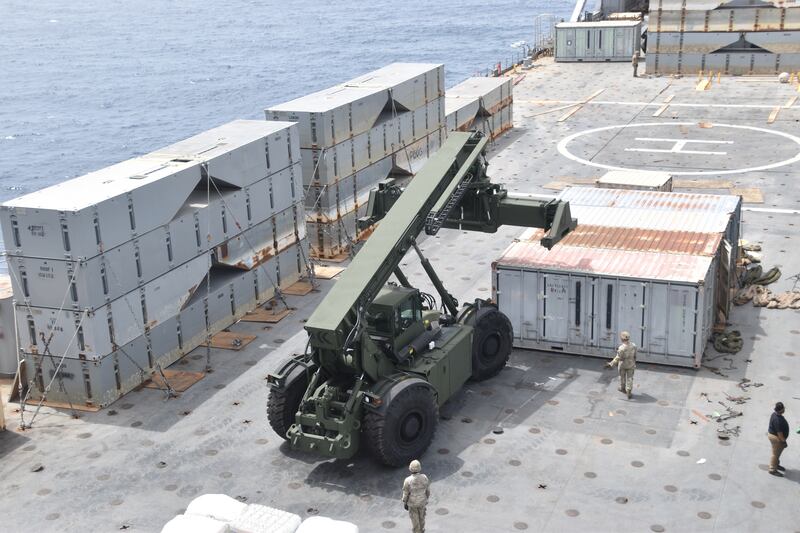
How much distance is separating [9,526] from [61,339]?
214 inches

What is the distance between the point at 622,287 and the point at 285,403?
8.61 meters

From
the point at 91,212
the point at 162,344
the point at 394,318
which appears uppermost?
the point at 91,212

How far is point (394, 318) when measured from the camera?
19.5 meters

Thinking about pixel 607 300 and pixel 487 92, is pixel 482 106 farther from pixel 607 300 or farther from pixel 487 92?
pixel 607 300

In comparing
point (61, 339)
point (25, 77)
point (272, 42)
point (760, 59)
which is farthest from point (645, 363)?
point (272, 42)

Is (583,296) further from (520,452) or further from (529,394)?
(520,452)

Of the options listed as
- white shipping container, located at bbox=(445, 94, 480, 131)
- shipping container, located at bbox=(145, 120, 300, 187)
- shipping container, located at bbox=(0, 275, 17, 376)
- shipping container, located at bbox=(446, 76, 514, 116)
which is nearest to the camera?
shipping container, located at bbox=(0, 275, 17, 376)

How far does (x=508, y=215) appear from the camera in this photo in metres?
23.0

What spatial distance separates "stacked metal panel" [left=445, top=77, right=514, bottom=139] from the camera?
43.9m

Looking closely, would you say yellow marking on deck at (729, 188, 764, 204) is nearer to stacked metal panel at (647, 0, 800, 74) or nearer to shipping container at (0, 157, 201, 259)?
shipping container at (0, 157, 201, 259)

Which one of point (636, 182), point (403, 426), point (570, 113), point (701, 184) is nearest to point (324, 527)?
point (403, 426)

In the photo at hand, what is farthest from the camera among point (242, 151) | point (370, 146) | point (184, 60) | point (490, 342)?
point (184, 60)

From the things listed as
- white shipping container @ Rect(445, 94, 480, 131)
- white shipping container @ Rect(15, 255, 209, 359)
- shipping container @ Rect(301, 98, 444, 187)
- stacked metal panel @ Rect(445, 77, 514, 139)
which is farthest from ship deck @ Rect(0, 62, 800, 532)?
stacked metal panel @ Rect(445, 77, 514, 139)

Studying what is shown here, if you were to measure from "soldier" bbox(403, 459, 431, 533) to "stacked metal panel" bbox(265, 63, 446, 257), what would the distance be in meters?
16.7
